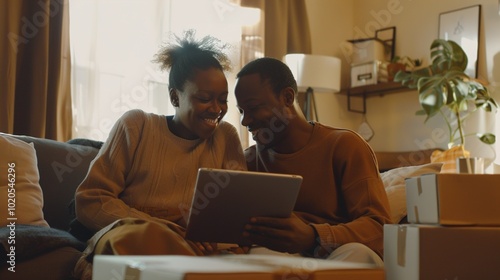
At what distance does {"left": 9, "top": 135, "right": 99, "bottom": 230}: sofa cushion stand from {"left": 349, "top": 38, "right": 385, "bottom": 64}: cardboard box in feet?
8.94

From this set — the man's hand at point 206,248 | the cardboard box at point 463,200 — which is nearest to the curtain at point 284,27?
the man's hand at point 206,248

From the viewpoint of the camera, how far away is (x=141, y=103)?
3.33 m

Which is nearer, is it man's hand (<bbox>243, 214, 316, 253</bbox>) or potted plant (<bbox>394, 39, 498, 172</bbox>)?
man's hand (<bbox>243, 214, 316, 253</bbox>)

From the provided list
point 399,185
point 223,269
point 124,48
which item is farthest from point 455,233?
point 124,48

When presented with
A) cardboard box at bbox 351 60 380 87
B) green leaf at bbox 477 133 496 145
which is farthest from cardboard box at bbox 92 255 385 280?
cardboard box at bbox 351 60 380 87

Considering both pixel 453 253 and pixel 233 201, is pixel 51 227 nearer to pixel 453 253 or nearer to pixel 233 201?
pixel 233 201

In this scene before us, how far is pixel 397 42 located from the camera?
14.6ft

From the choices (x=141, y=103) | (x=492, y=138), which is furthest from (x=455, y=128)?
(x=141, y=103)

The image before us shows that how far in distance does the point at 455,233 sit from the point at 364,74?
3.29 metres

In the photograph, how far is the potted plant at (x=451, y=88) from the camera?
3574 mm

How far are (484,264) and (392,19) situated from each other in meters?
3.62

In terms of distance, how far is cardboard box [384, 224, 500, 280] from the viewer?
3.63 ft

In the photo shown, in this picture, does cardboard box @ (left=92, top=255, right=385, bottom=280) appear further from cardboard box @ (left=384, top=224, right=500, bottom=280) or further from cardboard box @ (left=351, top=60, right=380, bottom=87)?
cardboard box @ (left=351, top=60, right=380, bottom=87)

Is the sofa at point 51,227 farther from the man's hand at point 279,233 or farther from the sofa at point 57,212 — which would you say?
the man's hand at point 279,233
